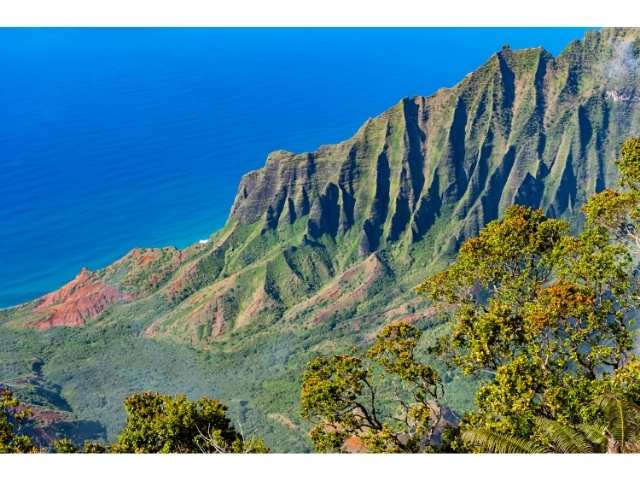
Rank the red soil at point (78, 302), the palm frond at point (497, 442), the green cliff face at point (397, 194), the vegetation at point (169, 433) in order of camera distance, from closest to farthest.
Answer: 1. the palm frond at point (497, 442)
2. the vegetation at point (169, 433)
3. the red soil at point (78, 302)
4. the green cliff face at point (397, 194)

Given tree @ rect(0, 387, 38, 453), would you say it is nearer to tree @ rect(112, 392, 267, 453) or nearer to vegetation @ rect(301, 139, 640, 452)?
tree @ rect(112, 392, 267, 453)

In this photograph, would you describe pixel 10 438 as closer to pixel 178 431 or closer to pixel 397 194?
pixel 178 431

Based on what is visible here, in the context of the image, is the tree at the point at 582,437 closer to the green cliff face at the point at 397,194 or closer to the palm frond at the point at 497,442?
the palm frond at the point at 497,442

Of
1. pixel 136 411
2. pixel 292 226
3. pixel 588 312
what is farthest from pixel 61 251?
pixel 588 312

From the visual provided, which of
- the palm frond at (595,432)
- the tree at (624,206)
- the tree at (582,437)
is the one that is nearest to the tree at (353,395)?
the tree at (582,437)

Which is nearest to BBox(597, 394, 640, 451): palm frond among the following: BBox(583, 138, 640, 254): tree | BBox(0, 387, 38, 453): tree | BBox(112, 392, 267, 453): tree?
BBox(583, 138, 640, 254): tree

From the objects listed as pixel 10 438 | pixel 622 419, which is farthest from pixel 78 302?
pixel 622 419
